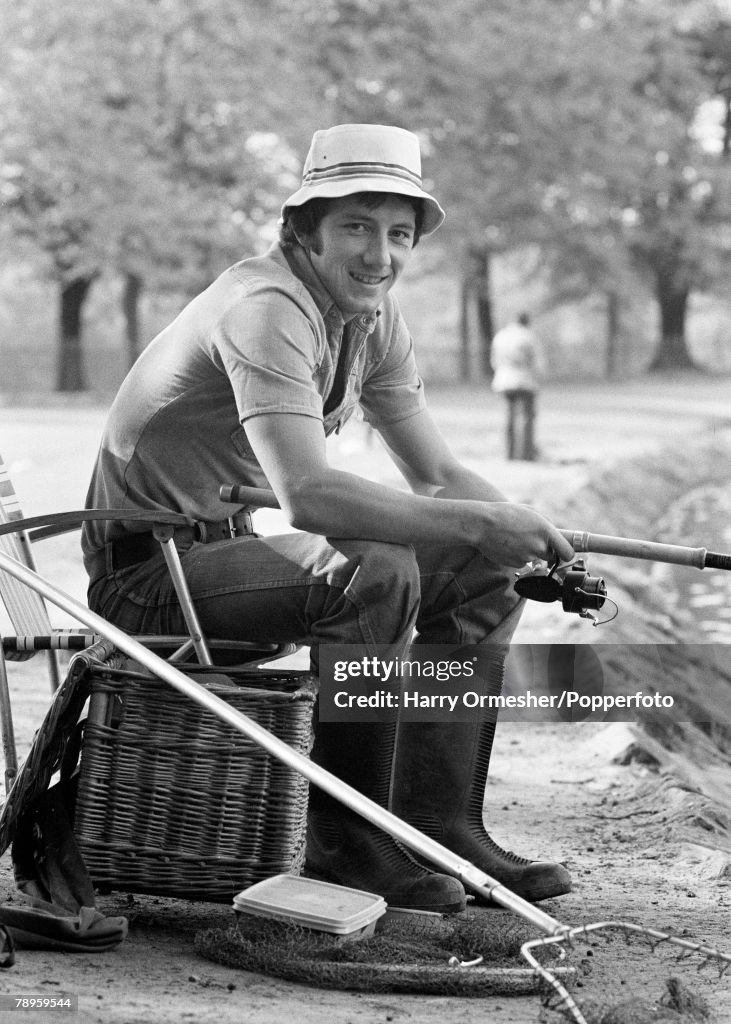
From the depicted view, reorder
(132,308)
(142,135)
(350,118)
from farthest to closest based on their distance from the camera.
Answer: (132,308), (350,118), (142,135)

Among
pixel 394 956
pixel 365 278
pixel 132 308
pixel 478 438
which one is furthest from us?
pixel 132 308

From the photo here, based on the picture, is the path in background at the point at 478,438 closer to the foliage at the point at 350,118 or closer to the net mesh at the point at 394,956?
the foliage at the point at 350,118

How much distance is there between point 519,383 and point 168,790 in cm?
1158

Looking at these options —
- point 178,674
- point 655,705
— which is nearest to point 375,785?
point 178,674

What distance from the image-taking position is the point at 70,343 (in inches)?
907

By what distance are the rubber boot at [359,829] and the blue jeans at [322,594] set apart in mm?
171

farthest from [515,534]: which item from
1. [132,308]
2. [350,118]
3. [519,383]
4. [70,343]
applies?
[132,308]

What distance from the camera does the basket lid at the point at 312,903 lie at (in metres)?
2.45

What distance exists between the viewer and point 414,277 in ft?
93.9

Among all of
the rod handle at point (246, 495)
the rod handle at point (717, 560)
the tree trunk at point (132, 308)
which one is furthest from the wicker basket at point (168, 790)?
the tree trunk at point (132, 308)

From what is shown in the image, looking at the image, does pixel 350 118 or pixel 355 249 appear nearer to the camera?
pixel 355 249

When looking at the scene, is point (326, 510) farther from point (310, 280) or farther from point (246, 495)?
point (310, 280)

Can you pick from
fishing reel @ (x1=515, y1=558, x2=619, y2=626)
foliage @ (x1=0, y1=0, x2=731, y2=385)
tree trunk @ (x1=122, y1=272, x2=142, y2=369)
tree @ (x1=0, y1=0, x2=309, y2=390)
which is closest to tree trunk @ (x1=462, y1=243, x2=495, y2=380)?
foliage @ (x1=0, y1=0, x2=731, y2=385)

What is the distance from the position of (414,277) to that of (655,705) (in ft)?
76.8
